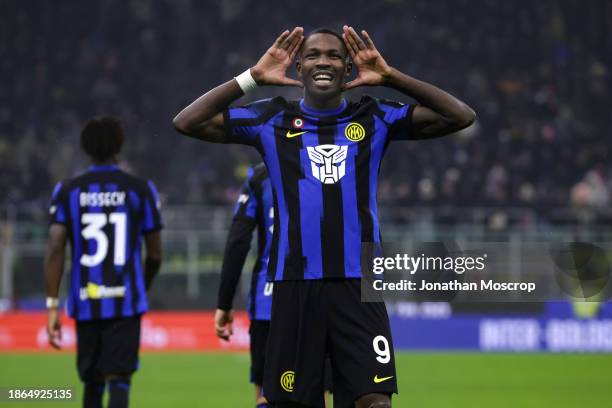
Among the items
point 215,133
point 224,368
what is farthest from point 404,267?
point 224,368

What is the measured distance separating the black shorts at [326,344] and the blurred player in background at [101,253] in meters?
2.02

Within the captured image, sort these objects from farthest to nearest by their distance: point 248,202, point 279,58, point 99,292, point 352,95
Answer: point 352,95
point 99,292
point 248,202
point 279,58

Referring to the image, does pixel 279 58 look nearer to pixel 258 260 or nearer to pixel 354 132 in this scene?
pixel 354 132

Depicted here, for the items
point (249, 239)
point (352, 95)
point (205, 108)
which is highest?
point (352, 95)

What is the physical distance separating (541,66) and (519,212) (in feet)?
18.7

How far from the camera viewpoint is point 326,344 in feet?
14.5

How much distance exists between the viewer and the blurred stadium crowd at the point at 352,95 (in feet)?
65.0

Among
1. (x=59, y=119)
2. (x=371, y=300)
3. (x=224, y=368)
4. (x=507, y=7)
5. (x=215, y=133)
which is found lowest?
(x=224, y=368)

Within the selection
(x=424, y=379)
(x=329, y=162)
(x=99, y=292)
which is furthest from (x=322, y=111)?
(x=424, y=379)

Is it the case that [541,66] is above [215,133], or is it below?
above

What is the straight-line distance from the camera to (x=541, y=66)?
22984 mm

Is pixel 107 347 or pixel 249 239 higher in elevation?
pixel 249 239

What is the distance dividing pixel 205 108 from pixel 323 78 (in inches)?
19.8

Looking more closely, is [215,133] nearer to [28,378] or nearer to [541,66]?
[28,378]
